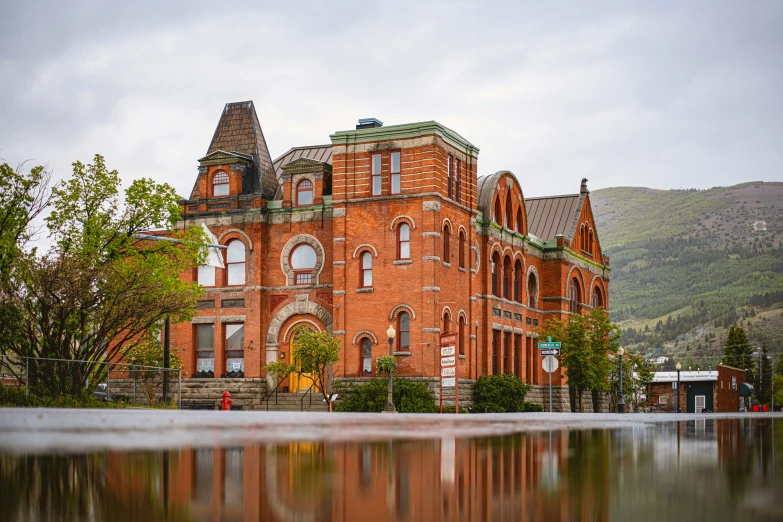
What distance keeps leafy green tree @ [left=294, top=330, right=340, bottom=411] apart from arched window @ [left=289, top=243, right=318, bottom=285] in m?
5.25

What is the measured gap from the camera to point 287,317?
5303cm

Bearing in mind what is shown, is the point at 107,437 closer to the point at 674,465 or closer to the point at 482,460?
the point at 482,460

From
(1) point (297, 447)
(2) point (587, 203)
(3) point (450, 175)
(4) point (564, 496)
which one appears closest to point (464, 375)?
(3) point (450, 175)

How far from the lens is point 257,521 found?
15.3 feet

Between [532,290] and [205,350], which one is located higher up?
[532,290]

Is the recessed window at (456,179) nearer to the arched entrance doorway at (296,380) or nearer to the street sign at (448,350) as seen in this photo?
the arched entrance doorway at (296,380)

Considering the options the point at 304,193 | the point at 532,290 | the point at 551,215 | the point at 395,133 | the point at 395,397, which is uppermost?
the point at 395,133

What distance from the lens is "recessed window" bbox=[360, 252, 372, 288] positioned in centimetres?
5066

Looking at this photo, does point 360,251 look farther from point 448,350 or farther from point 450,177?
point 448,350

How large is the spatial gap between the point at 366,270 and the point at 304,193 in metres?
5.92

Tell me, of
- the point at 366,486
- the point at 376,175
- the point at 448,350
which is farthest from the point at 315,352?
the point at 366,486

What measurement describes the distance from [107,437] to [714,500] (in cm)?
532

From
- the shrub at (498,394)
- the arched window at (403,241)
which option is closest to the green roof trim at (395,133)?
the arched window at (403,241)

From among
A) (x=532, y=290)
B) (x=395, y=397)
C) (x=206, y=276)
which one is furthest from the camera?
(x=532, y=290)
